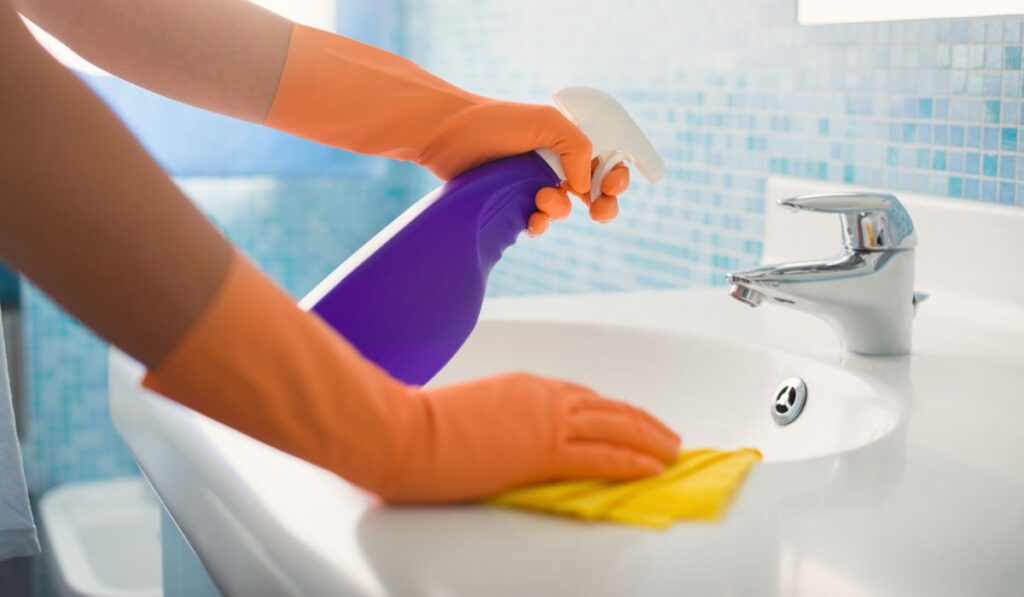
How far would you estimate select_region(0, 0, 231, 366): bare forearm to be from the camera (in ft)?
1.32

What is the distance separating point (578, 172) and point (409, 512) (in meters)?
0.34

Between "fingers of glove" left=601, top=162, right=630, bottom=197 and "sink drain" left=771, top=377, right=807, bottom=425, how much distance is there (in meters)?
0.19

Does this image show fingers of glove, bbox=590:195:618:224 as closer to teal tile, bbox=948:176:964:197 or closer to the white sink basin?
the white sink basin

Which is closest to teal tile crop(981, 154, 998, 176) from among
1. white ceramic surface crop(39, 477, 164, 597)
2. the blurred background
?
the blurred background

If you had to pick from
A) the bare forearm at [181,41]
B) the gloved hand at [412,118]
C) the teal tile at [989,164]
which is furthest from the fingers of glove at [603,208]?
the teal tile at [989,164]

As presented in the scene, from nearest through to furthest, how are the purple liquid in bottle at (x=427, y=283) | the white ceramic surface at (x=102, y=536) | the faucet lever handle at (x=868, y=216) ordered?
the purple liquid in bottle at (x=427, y=283) < the faucet lever handle at (x=868, y=216) < the white ceramic surface at (x=102, y=536)

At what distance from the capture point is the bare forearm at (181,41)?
697 mm

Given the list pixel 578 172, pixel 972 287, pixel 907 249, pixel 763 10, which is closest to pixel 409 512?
pixel 578 172

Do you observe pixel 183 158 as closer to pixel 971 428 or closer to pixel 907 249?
pixel 907 249

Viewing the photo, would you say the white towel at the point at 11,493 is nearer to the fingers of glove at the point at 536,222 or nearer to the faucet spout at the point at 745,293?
the fingers of glove at the point at 536,222

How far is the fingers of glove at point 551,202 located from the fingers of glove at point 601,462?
0.87ft

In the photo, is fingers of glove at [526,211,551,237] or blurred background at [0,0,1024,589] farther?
blurred background at [0,0,1024,589]

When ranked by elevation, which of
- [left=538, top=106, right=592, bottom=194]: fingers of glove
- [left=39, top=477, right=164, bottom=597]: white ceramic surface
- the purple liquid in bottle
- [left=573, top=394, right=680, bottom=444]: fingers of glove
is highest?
[left=538, top=106, right=592, bottom=194]: fingers of glove

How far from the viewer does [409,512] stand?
19.0 inches
